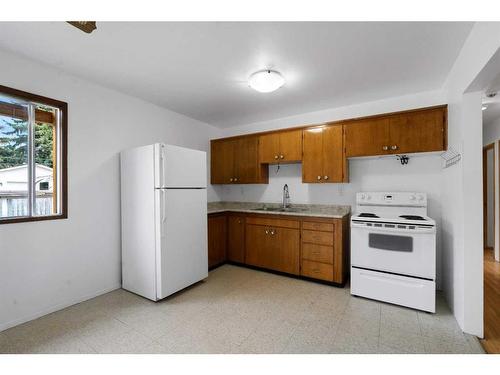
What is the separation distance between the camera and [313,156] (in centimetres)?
336

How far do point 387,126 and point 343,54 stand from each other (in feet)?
3.97

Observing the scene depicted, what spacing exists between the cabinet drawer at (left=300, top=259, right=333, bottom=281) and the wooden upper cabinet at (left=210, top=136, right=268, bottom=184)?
1474 mm

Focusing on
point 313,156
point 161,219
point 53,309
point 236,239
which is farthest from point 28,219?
point 313,156

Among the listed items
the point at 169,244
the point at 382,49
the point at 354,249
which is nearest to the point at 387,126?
the point at 382,49

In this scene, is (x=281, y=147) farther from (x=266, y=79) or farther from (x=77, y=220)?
(x=77, y=220)

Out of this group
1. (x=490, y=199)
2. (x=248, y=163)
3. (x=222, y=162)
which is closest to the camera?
(x=248, y=163)

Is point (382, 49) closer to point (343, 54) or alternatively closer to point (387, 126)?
point (343, 54)

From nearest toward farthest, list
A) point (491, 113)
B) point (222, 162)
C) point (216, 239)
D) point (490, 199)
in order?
1. point (216, 239)
2. point (491, 113)
3. point (222, 162)
4. point (490, 199)

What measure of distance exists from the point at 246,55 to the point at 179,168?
139cm

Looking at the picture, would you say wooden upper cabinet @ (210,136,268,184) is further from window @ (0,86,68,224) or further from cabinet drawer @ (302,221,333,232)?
window @ (0,86,68,224)

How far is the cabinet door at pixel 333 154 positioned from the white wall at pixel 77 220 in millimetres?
2422

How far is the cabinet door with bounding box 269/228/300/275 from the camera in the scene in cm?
321

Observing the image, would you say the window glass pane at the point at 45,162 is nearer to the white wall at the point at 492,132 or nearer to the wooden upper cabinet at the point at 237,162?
the wooden upper cabinet at the point at 237,162

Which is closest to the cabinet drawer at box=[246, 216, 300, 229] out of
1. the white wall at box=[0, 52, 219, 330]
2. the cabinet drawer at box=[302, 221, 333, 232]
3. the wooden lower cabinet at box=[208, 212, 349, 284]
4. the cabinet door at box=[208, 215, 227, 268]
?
the wooden lower cabinet at box=[208, 212, 349, 284]
